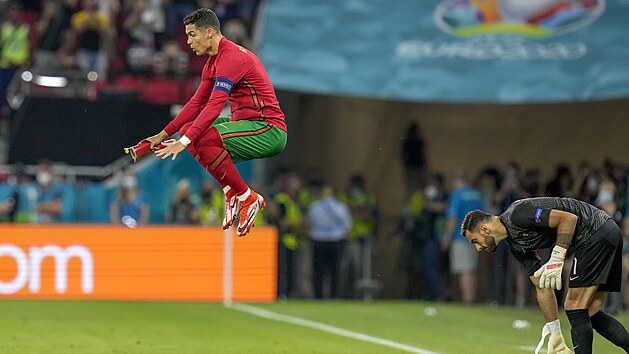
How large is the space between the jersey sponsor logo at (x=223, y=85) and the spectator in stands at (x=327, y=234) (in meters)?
11.1

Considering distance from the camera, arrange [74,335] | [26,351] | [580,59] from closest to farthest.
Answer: [26,351], [74,335], [580,59]

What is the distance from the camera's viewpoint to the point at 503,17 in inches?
821

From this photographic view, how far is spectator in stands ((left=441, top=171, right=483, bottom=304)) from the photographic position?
21.5 meters

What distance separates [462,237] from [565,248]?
11644mm

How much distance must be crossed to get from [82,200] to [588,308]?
1304 cm

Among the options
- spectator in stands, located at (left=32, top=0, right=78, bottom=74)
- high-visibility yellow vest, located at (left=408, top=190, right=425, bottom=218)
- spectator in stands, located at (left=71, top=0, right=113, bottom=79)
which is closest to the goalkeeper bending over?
high-visibility yellow vest, located at (left=408, top=190, right=425, bottom=218)

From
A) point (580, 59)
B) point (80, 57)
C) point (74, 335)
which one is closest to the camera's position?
point (74, 335)

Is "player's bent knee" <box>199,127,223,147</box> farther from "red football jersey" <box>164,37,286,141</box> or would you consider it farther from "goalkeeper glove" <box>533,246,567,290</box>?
"goalkeeper glove" <box>533,246,567,290</box>

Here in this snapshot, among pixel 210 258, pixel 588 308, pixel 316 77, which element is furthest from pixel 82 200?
pixel 588 308

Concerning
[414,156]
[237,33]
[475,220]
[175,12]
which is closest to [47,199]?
[237,33]

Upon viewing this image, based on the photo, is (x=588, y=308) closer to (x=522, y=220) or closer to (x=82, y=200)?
(x=522, y=220)

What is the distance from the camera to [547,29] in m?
20.6

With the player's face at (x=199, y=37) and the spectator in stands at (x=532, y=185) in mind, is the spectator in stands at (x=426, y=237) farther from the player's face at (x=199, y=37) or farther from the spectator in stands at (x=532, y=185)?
the player's face at (x=199, y=37)

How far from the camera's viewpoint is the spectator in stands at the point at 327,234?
73.3ft
